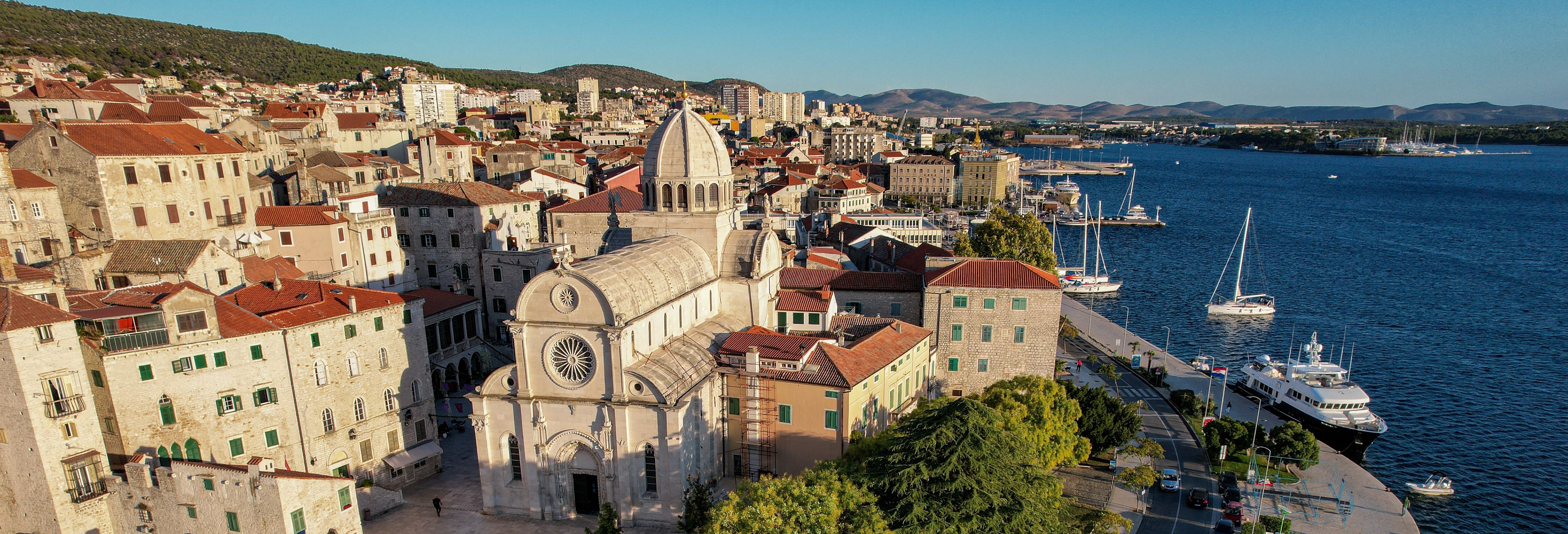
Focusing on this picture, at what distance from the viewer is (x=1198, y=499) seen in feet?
123

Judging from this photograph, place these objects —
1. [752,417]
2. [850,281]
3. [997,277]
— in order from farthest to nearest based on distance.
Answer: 1. [850,281]
2. [997,277]
3. [752,417]

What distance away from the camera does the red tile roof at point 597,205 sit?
61.5 metres

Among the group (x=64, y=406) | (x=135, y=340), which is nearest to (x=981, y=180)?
(x=135, y=340)

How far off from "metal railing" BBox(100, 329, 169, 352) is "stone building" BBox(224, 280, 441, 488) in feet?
12.2

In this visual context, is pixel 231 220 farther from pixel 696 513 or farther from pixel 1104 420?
pixel 1104 420

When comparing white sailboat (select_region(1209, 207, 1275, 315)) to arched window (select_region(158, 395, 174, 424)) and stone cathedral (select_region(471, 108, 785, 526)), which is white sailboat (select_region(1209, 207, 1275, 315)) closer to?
stone cathedral (select_region(471, 108, 785, 526))

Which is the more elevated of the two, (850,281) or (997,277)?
(997,277)

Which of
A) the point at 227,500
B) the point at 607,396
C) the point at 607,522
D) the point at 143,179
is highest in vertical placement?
the point at 143,179

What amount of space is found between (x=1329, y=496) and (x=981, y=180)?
4693 inches

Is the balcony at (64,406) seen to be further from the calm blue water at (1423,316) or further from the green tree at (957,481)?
the calm blue water at (1423,316)

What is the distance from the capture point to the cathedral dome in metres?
39.8

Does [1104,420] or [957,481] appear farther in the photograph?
[1104,420]

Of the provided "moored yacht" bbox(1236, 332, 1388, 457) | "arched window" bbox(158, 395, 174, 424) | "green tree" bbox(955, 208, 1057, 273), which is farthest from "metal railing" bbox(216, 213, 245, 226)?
"moored yacht" bbox(1236, 332, 1388, 457)

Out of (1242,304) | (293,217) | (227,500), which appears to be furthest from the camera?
(1242,304)
